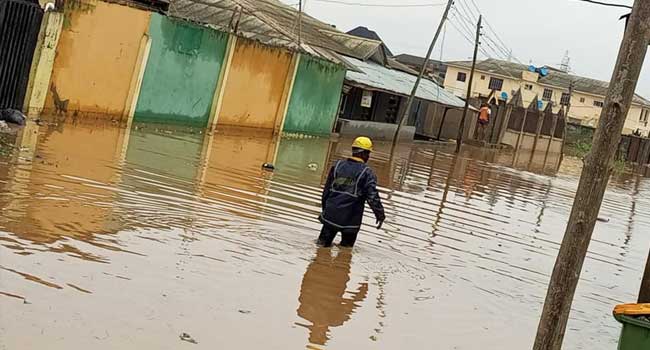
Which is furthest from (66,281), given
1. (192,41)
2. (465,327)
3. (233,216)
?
(192,41)

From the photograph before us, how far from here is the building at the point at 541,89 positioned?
241 feet

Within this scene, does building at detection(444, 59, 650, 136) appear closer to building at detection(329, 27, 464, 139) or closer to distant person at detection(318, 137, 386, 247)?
building at detection(329, 27, 464, 139)

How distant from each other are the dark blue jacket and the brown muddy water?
39cm

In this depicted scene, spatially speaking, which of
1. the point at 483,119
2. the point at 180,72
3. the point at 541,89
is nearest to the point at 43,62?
the point at 180,72

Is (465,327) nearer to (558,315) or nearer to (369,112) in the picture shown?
(558,315)

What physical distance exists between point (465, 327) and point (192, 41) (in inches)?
600

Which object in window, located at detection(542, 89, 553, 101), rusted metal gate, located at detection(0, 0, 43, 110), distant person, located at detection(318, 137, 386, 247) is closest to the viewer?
distant person, located at detection(318, 137, 386, 247)

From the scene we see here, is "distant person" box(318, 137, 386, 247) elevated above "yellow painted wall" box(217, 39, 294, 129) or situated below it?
below

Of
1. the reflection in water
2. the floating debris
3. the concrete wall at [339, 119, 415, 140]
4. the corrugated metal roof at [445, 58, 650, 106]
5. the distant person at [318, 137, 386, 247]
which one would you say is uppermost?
the corrugated metal roof at [445, 58, 650, 106]

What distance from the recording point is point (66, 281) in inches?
230

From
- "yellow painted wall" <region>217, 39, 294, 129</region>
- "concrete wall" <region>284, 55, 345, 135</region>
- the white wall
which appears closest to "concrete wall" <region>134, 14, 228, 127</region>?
"yellow painted wall" <region>217, 39, 294, 129</region>

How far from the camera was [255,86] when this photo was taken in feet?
77.8

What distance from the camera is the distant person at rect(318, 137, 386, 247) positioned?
A: 868 cm

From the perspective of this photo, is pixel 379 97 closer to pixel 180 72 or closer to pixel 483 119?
pixel 483 119
